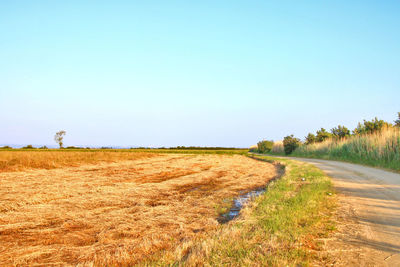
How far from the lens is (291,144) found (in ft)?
156

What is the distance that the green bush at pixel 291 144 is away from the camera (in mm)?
47131

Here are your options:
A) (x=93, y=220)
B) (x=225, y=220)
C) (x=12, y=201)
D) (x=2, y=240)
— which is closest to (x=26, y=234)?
(x=2, y=240)

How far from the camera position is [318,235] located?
4664mm

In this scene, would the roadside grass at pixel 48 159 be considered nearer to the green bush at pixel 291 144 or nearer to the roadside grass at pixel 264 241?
the roadside grass at pixel 264 241

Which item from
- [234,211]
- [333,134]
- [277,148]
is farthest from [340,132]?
[234,211]

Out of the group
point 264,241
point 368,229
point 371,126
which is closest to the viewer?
point 264,241

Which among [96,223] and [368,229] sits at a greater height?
[96,223]

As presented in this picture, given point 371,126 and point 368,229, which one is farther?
point 371,126

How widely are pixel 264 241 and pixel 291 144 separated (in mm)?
46406

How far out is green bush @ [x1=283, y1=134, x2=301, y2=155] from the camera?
4713cm

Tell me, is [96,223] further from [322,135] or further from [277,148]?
[277,148]

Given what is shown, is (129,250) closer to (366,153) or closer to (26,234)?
(26,234)

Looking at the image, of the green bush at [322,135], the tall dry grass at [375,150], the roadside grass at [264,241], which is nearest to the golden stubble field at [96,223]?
the roadside grass at [264,241]

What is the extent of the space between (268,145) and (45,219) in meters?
61.7
